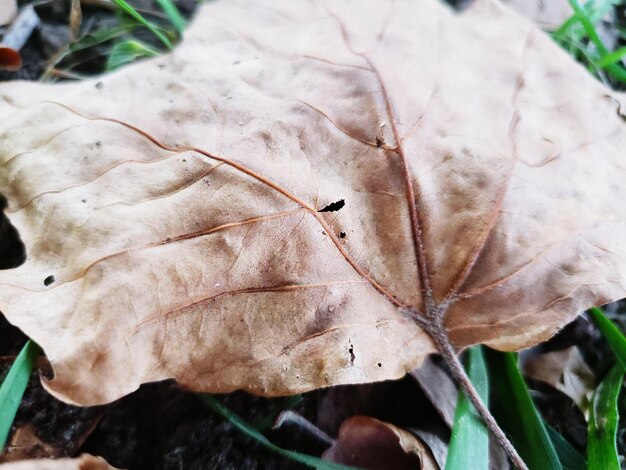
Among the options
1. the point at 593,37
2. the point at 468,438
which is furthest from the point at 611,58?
the point at 468,438

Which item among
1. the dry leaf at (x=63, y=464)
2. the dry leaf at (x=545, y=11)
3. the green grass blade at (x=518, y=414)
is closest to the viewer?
the dry leaf at (x=63, y=464)

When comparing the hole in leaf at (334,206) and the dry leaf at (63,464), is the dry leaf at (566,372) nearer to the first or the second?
the hole in leaf at (334,206)

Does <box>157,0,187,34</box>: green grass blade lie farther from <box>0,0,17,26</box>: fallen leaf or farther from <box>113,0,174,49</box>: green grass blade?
<box>0,0,17,26</box>: fallen leaf

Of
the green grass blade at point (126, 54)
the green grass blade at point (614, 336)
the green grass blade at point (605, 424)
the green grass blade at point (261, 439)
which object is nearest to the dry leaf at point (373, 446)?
the green grass blade at point (261, 439)

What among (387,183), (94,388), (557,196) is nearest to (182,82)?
(387,183)

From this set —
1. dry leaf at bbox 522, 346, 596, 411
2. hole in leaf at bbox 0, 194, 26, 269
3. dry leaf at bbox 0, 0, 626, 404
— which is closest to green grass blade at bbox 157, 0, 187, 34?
dry leaf at bbox 0, 0, 626, 404

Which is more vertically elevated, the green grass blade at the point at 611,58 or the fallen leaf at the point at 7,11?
the green grass blade at the point at 611,58
